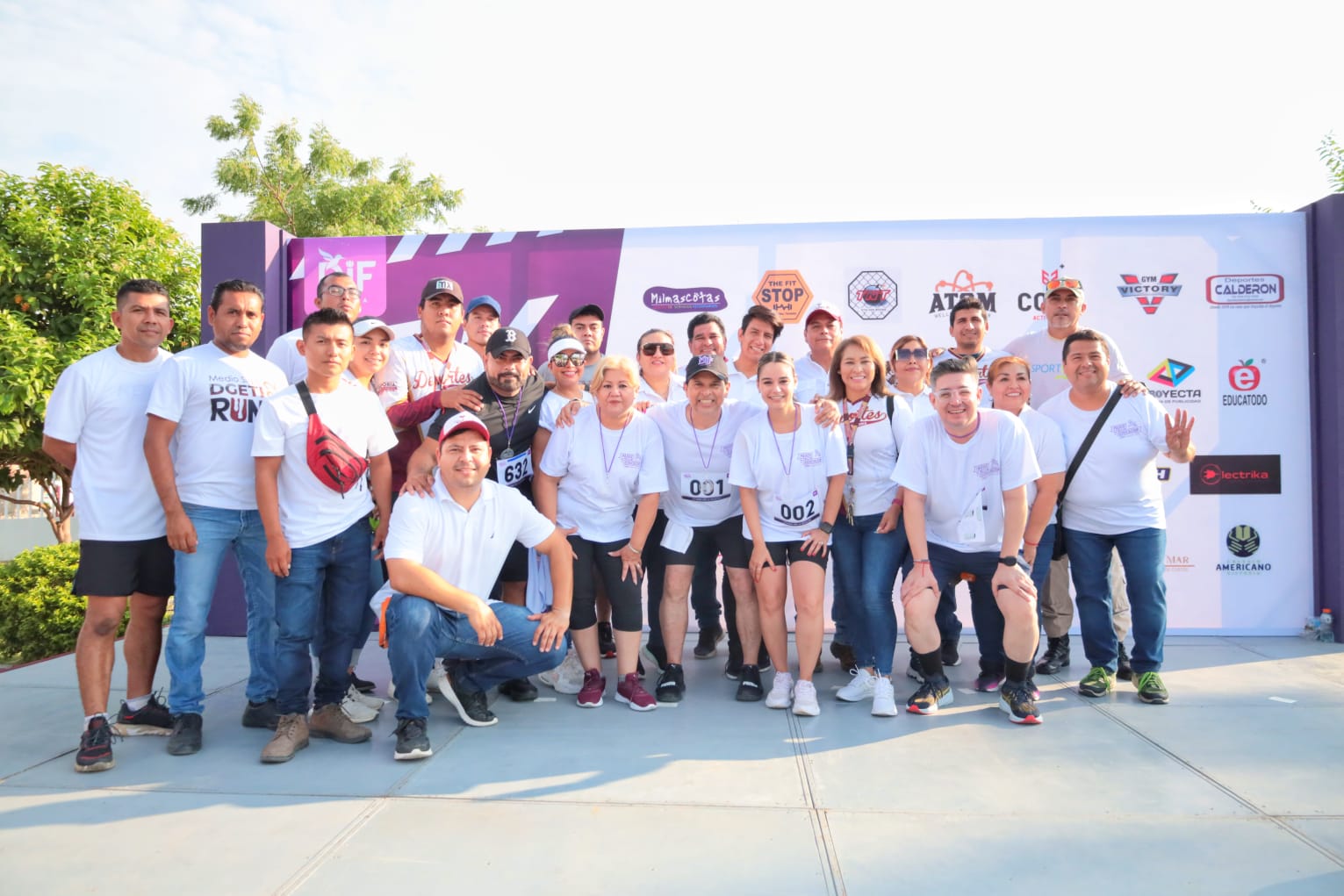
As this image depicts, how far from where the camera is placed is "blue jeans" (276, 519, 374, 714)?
335cm

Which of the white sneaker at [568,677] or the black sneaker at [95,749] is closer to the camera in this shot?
the black sneaker at [95,749]

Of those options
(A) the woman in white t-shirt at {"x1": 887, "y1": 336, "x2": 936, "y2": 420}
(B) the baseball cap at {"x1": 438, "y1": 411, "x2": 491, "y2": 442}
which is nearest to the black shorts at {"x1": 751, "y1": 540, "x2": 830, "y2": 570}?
(A) the woman in white t-shirt at {"x1": 887, "y1": 336, "x2": 936, "y2": 420}

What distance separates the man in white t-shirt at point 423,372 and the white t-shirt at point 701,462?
1160 millimetres

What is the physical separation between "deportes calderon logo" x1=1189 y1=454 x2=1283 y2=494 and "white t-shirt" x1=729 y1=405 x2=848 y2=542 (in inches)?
126

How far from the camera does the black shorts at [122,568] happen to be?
3260 millimetres

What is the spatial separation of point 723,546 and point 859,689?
3.25ft

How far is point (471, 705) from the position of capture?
3635 millimetres

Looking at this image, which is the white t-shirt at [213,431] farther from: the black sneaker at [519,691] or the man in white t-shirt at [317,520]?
the black sneaker at [519,691]

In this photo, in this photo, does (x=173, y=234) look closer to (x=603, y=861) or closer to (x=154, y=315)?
(x=154, y=315)

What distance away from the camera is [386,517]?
377 cm

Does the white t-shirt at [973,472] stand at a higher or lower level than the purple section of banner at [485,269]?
lower

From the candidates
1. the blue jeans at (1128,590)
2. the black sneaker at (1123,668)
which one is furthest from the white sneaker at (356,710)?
the black sneaker at (1123,668)

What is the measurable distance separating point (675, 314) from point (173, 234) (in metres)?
10.1

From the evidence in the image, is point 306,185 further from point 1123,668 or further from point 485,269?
point 1123,668
